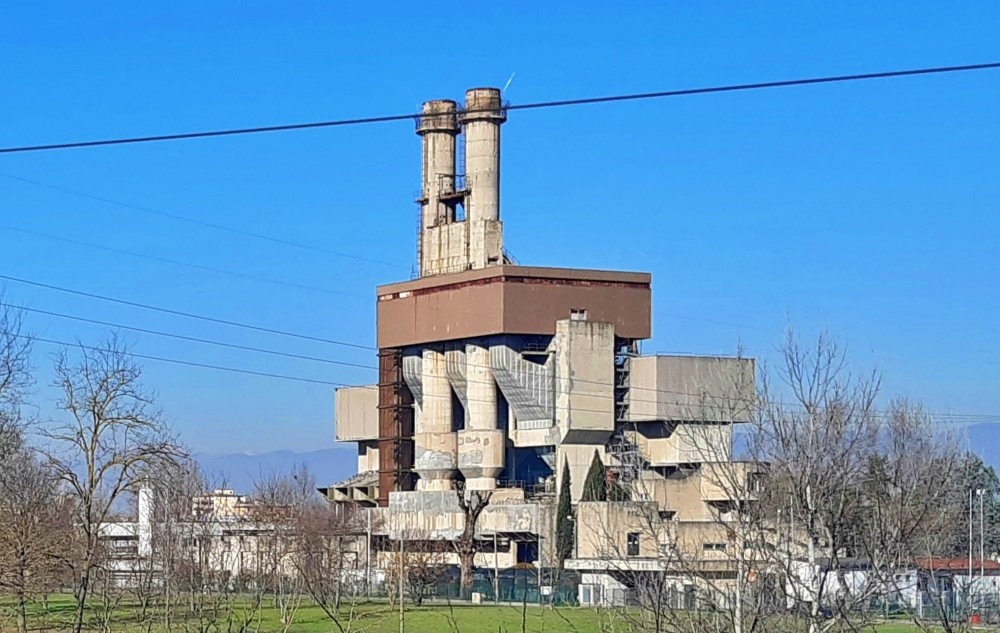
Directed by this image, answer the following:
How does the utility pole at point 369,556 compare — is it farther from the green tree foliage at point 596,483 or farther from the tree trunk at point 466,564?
the green tree foliage at point 596,483

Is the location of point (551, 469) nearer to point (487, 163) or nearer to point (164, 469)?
Result: point (487, 163)


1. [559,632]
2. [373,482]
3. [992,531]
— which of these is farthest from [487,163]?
[559,632]

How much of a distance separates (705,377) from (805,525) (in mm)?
60002

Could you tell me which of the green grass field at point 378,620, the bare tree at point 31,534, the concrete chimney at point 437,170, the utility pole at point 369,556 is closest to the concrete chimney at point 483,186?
the concrete chimney at point 437,170

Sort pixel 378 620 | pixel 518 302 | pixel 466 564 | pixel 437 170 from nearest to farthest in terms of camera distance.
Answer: pixel 378 620 < pixel 466 564 < pixel 518 302 < pixel 437 170

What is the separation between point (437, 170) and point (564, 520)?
87.1ft

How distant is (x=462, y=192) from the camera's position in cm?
→ 9238

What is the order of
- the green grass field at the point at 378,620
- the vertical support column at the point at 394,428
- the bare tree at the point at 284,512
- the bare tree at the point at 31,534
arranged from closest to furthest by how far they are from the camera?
the bare tree at the point at 31,534 → the green grass field at the point at 378,620 → the bare tree at the point at 284,512 → the vertical support column at the point at 394,428

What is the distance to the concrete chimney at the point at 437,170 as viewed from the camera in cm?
9406

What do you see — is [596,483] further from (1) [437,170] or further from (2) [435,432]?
(1) [437,170]

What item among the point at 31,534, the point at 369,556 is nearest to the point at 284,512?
the point at 369,556

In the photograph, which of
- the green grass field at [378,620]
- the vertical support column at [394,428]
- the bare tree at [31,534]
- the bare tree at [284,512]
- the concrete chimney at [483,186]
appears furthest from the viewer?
the vertical support column at [394,428]

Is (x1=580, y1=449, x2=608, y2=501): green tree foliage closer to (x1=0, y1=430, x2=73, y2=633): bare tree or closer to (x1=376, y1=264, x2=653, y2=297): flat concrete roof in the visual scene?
(x1=376, y1=264, x2=653, y2=297): flat concrete roof

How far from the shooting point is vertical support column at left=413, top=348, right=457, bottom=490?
3511 inches
